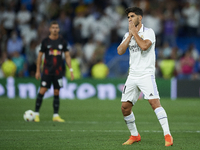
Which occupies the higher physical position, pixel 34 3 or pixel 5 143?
pixel 34 3

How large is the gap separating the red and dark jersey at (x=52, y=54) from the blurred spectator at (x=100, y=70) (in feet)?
26.0

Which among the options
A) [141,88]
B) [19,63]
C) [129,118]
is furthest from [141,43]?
[19,63]

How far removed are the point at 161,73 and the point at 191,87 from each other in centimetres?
178

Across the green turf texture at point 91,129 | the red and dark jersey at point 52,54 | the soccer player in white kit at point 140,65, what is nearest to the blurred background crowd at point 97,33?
the green turf texture at point 91,129

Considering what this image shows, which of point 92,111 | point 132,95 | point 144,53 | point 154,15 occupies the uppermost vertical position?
point 154,15

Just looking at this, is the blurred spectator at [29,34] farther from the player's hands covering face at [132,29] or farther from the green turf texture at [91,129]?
the player's hands covering face at [132,29]

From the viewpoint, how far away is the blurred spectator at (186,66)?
1731 cm

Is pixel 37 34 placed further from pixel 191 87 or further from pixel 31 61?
pixel 191 87

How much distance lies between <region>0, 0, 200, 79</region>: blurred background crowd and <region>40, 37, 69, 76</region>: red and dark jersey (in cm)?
783

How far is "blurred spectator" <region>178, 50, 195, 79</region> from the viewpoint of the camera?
17312 mm

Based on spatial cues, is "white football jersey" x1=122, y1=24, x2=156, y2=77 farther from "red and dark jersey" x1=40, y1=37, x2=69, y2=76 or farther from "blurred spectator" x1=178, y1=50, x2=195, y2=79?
"blurred spectator" x1=178, y1=50, x2=195, y2=79

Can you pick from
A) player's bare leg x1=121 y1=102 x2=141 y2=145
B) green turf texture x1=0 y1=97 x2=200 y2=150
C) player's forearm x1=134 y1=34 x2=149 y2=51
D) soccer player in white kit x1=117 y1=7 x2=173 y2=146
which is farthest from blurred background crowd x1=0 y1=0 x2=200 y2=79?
player's forearm x1=134 y1=34 x2=149 y2=51

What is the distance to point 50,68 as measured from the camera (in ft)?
31.6

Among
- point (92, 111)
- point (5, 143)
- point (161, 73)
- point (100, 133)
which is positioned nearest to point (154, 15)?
point (161, 73)
